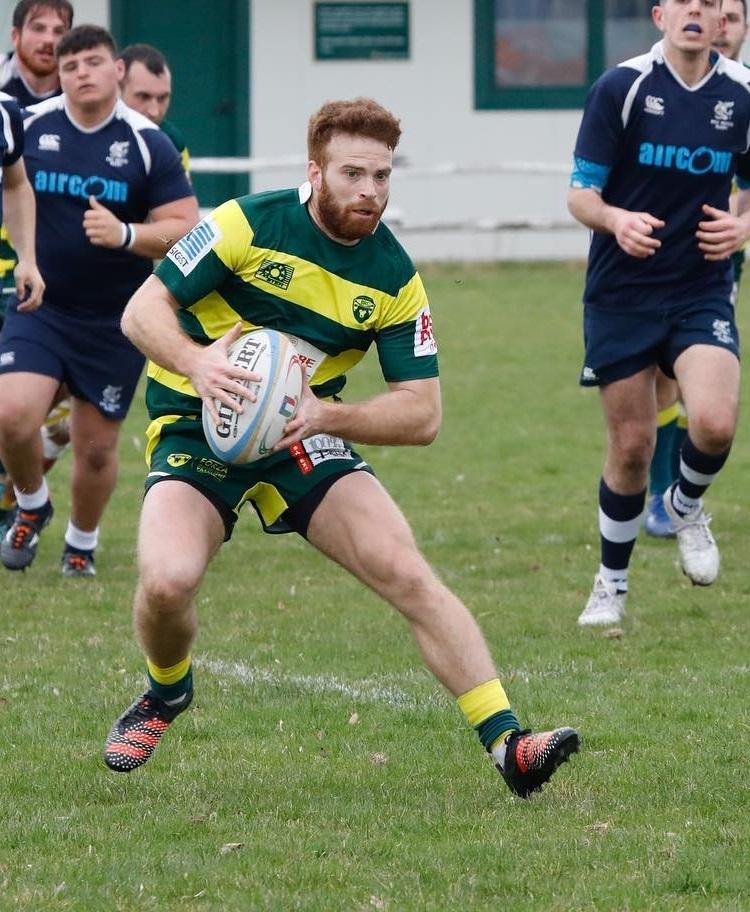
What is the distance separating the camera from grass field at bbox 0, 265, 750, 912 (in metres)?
4.43

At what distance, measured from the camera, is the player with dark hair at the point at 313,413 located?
506cm

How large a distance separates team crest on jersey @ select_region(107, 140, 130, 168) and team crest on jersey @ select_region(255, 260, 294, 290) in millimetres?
3097

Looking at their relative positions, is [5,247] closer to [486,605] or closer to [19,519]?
[19,519]

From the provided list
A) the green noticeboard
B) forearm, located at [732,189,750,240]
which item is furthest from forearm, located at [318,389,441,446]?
the green noticeboard

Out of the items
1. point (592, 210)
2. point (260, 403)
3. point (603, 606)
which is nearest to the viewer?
point (260, 403)

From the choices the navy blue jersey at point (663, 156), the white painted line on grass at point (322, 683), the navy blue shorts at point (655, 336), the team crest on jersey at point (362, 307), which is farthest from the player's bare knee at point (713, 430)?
the team crest on jersey at point (362, 307)

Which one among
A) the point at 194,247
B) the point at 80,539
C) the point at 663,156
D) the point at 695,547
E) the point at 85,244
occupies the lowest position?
the point at 80,539

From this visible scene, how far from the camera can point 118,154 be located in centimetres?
812

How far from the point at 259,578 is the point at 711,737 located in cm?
333

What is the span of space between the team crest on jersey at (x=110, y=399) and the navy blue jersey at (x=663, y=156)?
2342mm

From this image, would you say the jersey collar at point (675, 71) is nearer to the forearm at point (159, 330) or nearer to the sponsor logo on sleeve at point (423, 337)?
the sponsor logo on sleeve at point (423, 337)

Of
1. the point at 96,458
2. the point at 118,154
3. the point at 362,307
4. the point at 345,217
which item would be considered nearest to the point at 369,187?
the point at 345,217

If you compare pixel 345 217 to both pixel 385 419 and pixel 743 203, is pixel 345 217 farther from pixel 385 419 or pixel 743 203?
pixel 743 203

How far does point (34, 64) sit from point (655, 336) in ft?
11.0
